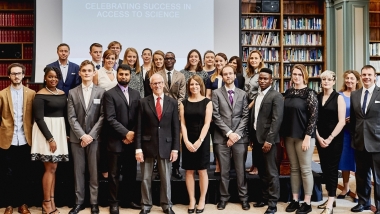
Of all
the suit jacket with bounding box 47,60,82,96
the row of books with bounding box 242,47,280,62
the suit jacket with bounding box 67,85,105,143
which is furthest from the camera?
the row of books with bounding box 242,47,280,62

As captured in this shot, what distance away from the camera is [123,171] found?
4.78 meters

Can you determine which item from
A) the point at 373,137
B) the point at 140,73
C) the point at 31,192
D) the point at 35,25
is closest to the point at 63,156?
the point at 31,192

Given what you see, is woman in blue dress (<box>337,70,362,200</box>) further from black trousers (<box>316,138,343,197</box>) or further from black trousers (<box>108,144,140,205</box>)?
black trousers (<box>108,144,140,205</box>)

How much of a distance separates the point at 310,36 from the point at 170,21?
2.95 meters

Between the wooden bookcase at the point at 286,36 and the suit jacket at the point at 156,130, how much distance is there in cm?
443

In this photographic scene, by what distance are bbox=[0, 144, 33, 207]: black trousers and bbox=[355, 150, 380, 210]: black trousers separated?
344cm

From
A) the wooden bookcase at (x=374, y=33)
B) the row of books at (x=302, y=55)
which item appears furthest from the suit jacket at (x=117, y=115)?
the wooden bookcase at (x=374, y=33)

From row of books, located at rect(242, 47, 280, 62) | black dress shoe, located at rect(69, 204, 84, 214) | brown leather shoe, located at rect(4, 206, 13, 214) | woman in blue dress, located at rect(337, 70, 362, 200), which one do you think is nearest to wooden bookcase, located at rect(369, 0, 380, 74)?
row of books, located at rect(242, 47, 280, 62)

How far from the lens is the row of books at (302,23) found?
8.81 metres

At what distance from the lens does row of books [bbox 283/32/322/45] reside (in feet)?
29.1

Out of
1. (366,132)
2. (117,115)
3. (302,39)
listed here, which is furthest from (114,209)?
(302,39)

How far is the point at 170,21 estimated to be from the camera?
25.5 ft

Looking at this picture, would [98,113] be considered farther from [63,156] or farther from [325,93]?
[325,93]

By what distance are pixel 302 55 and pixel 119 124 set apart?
5.43 metres
